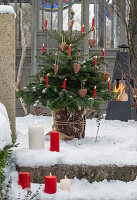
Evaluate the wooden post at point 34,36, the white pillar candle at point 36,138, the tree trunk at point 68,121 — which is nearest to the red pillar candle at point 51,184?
the white pillar candle at point 36,138

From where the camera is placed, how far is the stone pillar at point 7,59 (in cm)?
347

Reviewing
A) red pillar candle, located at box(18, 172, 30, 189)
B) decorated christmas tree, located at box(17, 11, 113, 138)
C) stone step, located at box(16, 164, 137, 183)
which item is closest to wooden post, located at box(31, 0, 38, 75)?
decorated christmas tree, located at box(17, 11, 113, 138)

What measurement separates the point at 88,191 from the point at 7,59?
5.86ft

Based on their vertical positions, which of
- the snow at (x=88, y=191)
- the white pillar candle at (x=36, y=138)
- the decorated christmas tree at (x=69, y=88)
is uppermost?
the decorated christmas tree at (x=69, y=88)

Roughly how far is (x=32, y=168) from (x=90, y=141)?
1221 mm

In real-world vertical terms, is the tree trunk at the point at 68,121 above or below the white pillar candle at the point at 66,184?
above

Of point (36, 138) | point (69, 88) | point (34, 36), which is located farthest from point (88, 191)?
point (34, 36)

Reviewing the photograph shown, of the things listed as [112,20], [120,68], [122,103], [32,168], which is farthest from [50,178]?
[112,20]

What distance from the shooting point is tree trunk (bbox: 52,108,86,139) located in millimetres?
3834

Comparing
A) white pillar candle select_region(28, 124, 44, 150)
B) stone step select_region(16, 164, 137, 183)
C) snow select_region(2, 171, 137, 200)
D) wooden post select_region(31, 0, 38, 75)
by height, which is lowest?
snow select_region(2, 171, 137, 200)

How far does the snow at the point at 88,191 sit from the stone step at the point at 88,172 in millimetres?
47

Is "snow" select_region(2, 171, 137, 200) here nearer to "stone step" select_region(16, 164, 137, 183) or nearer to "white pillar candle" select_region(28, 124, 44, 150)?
"stone step" select_region(16, 164, 137, 183)

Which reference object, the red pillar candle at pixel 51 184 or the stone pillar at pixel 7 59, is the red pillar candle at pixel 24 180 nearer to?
the red pillar candle at pixel 51 184

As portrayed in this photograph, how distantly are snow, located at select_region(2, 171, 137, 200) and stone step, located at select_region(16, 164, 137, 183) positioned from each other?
0.05m
